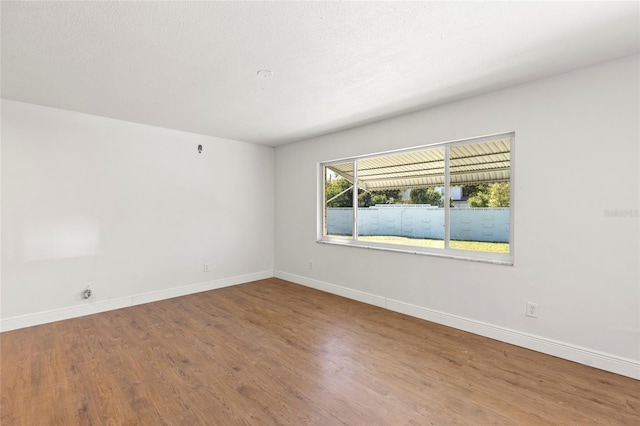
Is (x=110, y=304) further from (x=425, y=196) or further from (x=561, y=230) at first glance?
(x=561, y=230)

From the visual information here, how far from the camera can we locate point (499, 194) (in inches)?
119

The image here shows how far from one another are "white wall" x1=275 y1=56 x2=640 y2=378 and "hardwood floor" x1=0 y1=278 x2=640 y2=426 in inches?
9.7

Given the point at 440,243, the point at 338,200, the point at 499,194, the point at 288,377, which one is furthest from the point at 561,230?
the point at 338,200

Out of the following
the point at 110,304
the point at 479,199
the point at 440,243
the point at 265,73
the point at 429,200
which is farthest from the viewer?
the point at 110,304

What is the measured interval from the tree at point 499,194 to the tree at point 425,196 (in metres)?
0.57

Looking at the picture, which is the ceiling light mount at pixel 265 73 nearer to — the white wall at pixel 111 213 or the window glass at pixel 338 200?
the window glass at pixel 338 200

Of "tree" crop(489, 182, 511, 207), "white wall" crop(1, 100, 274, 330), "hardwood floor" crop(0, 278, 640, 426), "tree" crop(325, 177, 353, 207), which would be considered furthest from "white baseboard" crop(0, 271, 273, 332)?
"tree" crop(489, 182, 511, 207)

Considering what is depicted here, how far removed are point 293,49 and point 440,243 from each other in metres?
2.63

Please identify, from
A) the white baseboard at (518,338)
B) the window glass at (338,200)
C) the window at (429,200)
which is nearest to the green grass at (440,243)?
the window at (429,200)

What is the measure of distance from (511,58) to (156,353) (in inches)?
152

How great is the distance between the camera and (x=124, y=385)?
2166 mm

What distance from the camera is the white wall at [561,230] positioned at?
7.52 feet

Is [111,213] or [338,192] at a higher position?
[338,192]

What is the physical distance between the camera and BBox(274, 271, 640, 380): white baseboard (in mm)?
2297
